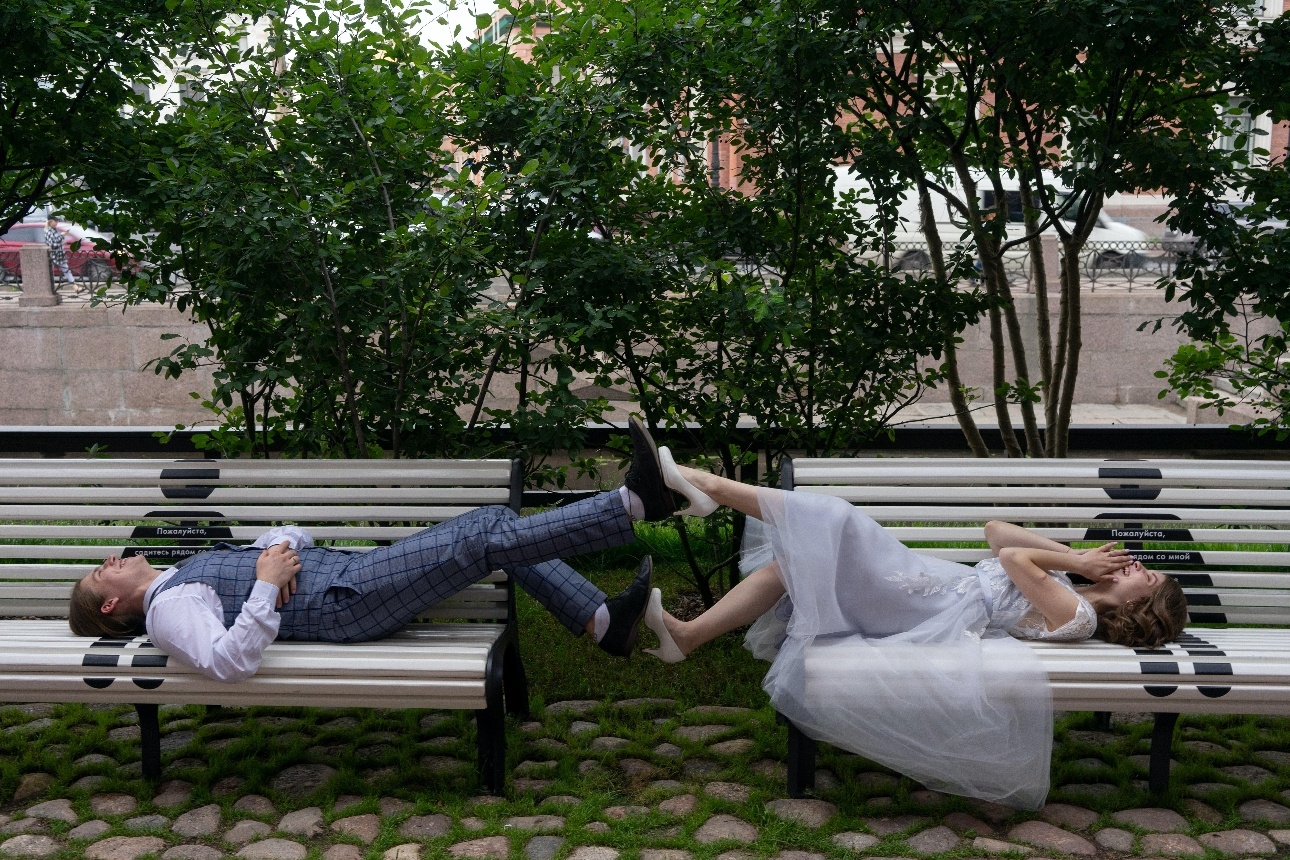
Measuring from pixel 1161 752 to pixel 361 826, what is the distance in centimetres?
231

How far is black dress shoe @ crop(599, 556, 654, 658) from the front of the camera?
3785mm

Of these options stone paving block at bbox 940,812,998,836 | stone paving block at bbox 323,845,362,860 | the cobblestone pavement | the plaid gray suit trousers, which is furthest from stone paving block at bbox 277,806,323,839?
stone paving block at bbox 940,812,998,836

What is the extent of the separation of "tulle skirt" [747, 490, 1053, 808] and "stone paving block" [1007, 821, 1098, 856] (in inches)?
2.5

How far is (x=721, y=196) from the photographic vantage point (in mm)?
5031

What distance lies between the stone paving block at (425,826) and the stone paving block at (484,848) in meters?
Answer: 0.09

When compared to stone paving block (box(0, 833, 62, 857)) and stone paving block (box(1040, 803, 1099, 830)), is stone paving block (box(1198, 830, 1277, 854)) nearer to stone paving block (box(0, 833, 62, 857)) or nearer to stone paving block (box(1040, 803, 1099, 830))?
stone paving block (box(1040, 803, 1099, 830))

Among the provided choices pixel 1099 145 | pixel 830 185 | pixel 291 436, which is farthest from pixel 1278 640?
pixel 291 436

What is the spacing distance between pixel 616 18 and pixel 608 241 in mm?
841

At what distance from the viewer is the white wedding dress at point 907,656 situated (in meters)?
3.36

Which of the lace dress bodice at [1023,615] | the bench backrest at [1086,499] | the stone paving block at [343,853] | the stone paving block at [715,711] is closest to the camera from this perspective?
the stone paving block at [343,853]

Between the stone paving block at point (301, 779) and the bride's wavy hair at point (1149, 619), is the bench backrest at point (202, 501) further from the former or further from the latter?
the bride's wavy hair at point (1149, 619)

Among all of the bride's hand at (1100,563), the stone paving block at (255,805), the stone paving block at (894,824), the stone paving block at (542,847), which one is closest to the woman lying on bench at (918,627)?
the bride's hand at (1100,563)

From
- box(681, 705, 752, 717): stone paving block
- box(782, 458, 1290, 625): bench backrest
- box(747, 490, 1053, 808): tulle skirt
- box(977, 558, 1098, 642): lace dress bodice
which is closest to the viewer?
box(747, 490, 1053, 808): tulle skirt

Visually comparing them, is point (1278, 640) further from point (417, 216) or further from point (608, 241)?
point (417, 216)
